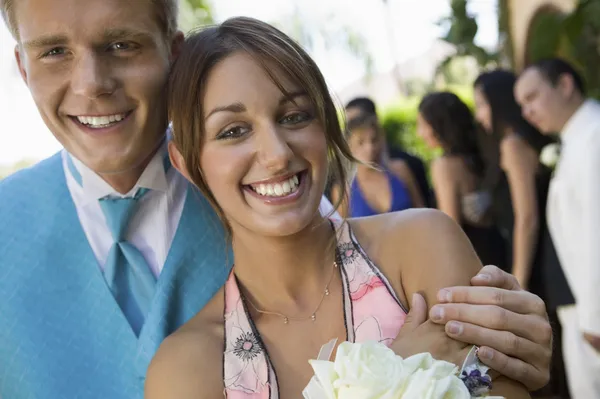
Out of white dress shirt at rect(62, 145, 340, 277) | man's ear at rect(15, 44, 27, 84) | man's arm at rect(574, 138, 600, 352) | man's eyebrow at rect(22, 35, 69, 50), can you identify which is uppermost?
man's eyebrow at rect(22, 35, 69, 50)

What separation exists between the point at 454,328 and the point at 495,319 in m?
0.09

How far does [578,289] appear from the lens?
4.18 meters

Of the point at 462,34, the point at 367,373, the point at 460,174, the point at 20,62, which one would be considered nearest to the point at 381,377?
the point at 367,373

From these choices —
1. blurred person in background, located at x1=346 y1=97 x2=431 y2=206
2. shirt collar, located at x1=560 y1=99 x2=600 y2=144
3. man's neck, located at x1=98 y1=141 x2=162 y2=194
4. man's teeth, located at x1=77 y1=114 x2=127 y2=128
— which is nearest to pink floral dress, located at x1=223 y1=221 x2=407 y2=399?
man's neck, located at x1=98 y1=141 x2=162 y2=194

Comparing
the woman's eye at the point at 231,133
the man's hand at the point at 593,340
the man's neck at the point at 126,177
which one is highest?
the woman's eye at the point at 231,133

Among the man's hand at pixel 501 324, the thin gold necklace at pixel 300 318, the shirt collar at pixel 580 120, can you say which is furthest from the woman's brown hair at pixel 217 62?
the shirt collar at pixel 580 120

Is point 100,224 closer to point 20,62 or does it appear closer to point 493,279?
point 20,62

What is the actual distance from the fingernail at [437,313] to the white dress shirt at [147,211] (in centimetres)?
84

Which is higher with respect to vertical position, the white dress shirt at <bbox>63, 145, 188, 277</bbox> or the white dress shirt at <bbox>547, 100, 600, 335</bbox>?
the white dress shirt at <bbox>63, 145, 188, 277</bbox>

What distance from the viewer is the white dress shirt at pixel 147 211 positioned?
7.33 feet

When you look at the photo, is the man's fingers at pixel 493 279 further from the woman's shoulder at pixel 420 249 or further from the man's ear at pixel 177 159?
the man's ear at pixel 177 159

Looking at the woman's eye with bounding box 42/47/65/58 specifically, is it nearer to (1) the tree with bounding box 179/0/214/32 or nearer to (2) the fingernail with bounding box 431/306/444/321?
(2) the fingernail with bounding box 431/306/444/321

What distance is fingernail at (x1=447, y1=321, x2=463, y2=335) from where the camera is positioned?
5.66ft

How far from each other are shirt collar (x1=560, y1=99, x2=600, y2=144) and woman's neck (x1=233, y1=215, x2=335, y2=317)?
2.58 metres
